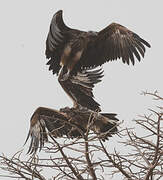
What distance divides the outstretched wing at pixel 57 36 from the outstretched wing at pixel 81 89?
0.28 metres

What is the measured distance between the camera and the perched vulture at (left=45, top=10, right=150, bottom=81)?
609 centimetres

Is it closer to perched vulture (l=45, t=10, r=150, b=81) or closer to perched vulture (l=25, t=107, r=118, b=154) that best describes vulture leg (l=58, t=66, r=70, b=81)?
perched vulture (l=45, t=10, r=150, b=81)

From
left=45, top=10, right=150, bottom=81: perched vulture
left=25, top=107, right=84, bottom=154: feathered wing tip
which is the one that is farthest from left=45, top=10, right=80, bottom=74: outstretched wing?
left=25, top=107, right=84, bottom=154: feathered wing tip

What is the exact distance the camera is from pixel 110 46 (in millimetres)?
6305

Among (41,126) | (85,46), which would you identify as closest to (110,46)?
(85,46)

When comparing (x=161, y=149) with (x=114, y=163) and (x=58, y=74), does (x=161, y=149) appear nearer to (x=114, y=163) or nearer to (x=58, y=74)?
(x=114, y=163)

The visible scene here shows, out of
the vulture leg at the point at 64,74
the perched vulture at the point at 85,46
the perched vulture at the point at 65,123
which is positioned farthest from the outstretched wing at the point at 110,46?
the perched vulture at the point at 65,123

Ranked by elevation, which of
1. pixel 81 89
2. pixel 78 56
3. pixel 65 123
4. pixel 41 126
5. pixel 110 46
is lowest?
pixel 65 123

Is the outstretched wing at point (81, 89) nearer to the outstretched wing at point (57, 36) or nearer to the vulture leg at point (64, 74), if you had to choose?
the vulture leg at point (64, 74)

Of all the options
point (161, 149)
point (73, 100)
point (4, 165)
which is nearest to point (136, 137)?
point (161, 149)

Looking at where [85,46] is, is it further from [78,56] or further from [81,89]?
[81,89]

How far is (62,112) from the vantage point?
583 cm

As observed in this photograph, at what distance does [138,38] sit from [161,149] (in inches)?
72.0

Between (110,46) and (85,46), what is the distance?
347mm
